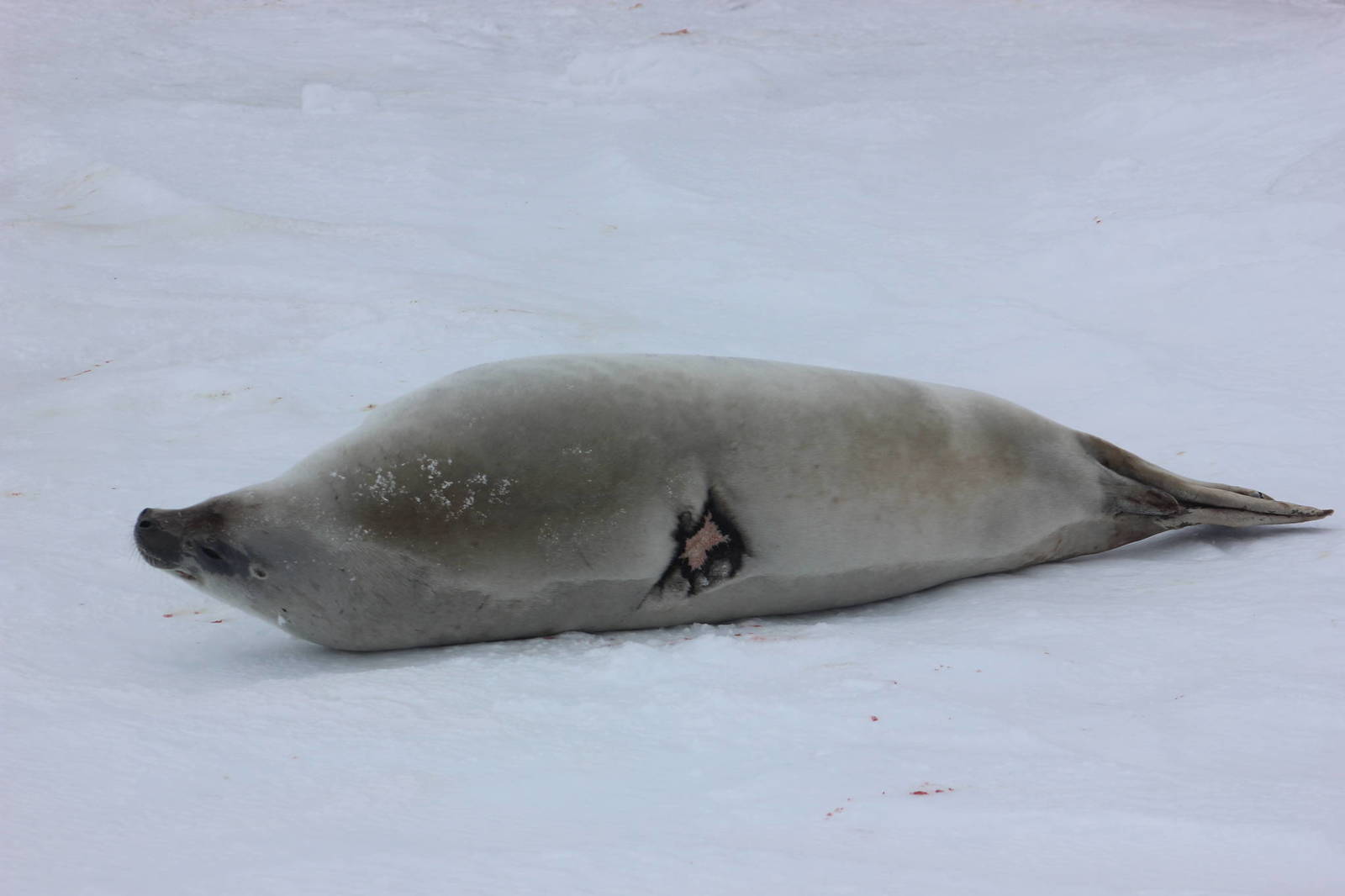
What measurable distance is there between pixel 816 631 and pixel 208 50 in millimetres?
6062

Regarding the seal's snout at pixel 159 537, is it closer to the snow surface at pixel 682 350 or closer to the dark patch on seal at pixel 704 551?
the snow surface at pixel 682 350

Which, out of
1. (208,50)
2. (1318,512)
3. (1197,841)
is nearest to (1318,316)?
(1318,512)

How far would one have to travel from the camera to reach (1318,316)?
12.6 ft

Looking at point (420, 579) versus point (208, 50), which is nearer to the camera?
point (420, 579)

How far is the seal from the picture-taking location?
2.38m

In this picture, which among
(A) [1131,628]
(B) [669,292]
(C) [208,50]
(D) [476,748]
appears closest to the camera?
(D) [476,748]

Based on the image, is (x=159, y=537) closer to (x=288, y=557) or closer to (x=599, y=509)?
(x=288, y=557)

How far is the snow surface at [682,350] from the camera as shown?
5.19ft

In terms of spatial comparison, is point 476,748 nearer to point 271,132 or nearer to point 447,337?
point 447,337

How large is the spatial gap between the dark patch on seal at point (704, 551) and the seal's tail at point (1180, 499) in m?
0.93

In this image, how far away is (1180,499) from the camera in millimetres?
2914

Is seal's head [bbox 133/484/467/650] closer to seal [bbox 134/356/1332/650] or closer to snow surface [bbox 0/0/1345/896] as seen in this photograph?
seal [bbox 134/356/1332/650]

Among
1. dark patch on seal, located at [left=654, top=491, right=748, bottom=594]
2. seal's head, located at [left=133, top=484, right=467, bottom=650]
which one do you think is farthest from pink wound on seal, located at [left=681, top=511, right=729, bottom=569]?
seal's head, located at [left=133, top=484, right=467, bottom=650]

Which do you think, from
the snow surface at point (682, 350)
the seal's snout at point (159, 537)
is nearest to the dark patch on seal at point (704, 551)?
the snow surface at point (682, 350)
